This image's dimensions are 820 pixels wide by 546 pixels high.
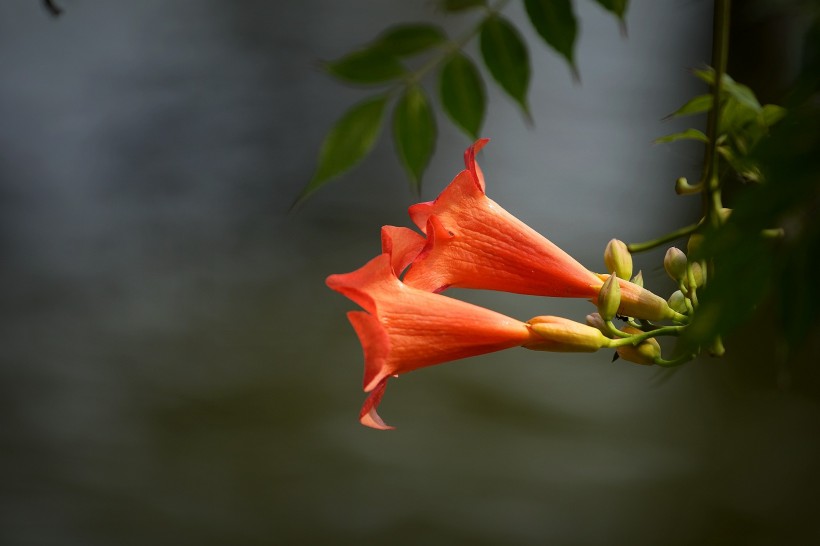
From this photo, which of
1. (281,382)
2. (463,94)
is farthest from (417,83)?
(281,382)

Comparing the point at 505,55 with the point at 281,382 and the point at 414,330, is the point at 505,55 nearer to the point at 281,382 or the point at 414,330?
the point at 414,330

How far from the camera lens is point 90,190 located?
246 cm

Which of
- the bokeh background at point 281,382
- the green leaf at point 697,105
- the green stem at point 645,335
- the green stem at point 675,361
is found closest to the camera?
the green stem at point 675,361

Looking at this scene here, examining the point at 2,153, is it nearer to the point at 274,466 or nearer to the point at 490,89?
the point at 274,466

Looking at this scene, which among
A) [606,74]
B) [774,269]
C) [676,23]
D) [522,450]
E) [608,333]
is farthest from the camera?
[522,450]

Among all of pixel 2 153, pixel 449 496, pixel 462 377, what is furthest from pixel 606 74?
pixel 2 153

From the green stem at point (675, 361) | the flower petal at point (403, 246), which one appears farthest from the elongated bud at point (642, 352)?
the flower petal at point (403, 246)

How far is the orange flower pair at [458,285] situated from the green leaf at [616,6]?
10 cm

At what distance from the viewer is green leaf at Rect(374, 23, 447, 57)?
0.57m

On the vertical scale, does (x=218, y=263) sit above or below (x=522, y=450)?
above

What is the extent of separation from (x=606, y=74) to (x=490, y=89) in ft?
1.13

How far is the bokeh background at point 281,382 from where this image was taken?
2434mm

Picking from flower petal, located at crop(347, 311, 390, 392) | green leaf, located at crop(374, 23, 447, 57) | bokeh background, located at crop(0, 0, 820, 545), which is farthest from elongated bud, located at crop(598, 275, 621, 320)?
bokeh background, located at crop(0, 0, 820, 545)

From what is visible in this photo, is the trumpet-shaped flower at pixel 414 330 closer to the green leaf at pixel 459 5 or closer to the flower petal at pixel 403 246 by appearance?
the flower petal at pixel 403 246
